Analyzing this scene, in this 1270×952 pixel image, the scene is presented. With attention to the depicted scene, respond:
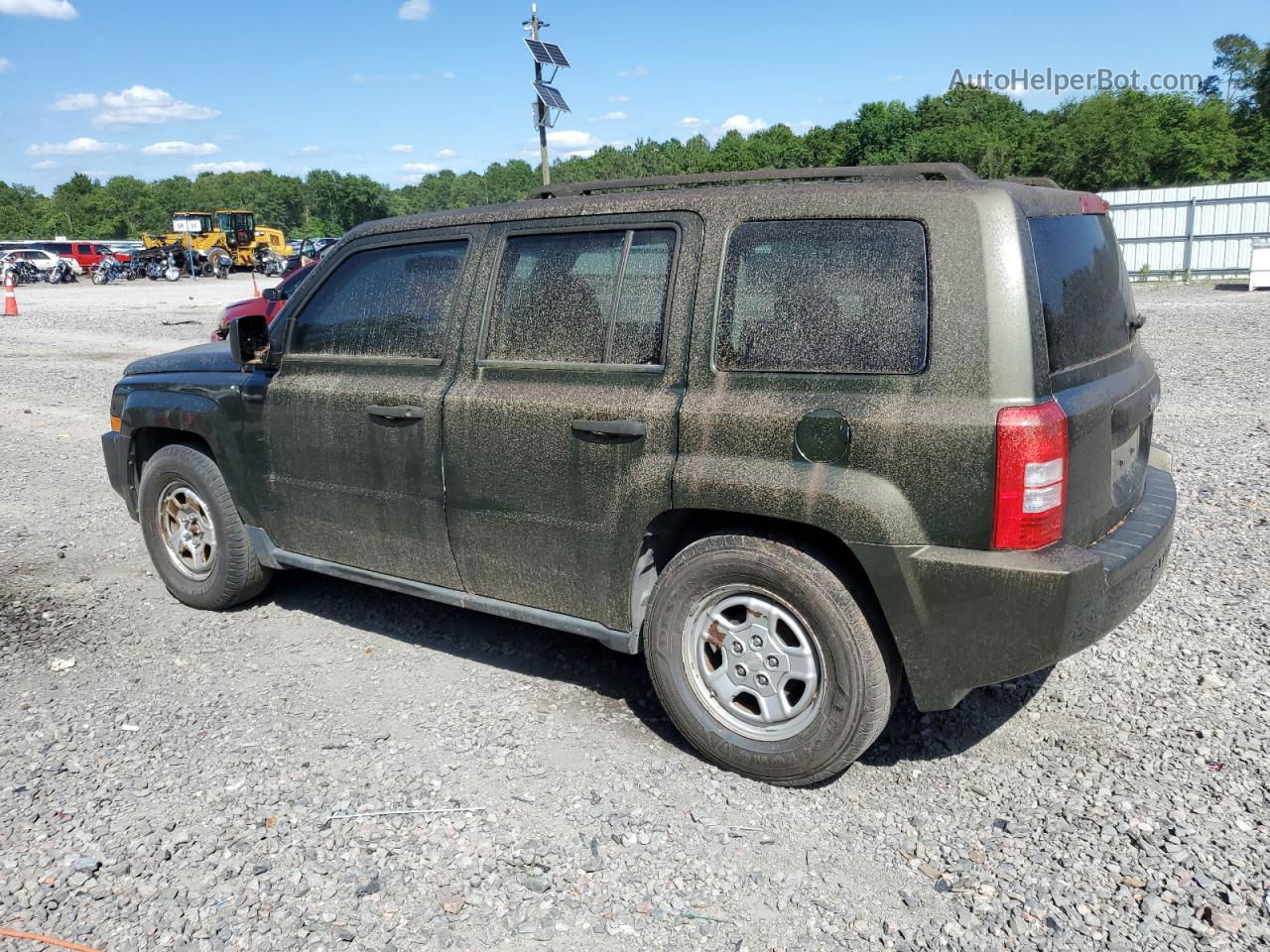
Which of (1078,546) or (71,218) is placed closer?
(1078,546)

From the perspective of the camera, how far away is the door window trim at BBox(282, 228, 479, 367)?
4223 millimetres

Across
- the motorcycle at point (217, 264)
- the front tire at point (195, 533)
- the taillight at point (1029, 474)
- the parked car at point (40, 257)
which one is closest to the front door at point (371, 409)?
the front tire at point (195, 533)

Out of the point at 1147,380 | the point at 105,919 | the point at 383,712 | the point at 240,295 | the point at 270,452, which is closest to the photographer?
the point at 105,919

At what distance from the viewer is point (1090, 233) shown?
3697mm

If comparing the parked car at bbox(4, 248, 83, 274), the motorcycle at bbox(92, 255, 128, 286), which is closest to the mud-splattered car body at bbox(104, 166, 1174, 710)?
the motorcycle at bbox(92, 255, 128, 286)

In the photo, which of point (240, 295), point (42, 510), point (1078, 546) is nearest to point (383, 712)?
point (1078, 546)

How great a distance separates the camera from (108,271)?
4391 cm

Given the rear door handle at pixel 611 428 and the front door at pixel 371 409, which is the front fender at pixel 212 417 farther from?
the rear door handle at pixel 611 428

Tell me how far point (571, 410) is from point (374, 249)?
143 centimetres

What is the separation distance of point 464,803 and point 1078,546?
216cm

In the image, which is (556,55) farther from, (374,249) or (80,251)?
(80,251)

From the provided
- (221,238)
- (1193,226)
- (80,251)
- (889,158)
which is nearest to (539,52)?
(1193,226)

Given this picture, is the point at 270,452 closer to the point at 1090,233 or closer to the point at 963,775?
the point at 963,775

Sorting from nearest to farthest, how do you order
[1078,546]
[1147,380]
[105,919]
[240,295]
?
[105,919] → [1078,546] → [1147,380] → [240,295]
